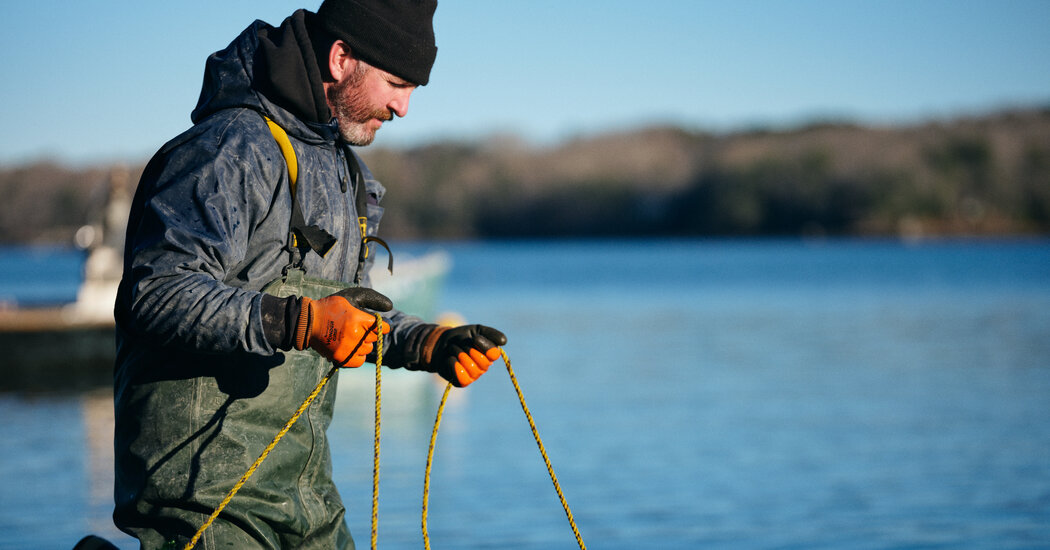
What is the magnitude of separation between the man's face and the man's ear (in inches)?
0.5

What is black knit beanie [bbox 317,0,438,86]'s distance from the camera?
3027 mm

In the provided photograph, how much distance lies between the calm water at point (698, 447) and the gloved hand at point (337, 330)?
543 centimetres

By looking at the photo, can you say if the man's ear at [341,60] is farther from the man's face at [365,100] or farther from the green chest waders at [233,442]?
the green chest waders at [233,442]

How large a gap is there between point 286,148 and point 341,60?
1.09 feet

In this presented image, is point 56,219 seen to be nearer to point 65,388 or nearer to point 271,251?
point 65,388

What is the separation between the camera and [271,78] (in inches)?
113

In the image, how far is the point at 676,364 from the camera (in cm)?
2009

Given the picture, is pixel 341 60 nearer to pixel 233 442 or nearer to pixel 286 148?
pixel 286 148

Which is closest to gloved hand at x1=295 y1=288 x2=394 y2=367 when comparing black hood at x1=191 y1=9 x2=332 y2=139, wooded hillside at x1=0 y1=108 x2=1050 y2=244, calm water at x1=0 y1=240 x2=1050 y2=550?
black hood at x1=191 y1=9 x2=332 y2=139

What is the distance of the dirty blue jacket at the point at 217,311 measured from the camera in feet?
8.57

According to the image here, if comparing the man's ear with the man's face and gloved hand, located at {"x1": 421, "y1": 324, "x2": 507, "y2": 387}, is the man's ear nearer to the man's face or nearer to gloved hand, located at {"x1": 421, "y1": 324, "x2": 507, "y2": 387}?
the man's face

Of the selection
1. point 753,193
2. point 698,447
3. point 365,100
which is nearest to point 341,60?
point 365,100

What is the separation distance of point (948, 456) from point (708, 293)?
1375 inches

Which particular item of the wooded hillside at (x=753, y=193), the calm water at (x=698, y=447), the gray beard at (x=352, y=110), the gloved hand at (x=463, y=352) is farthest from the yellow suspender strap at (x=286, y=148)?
the wooded hillside at (x=753, y=193)
